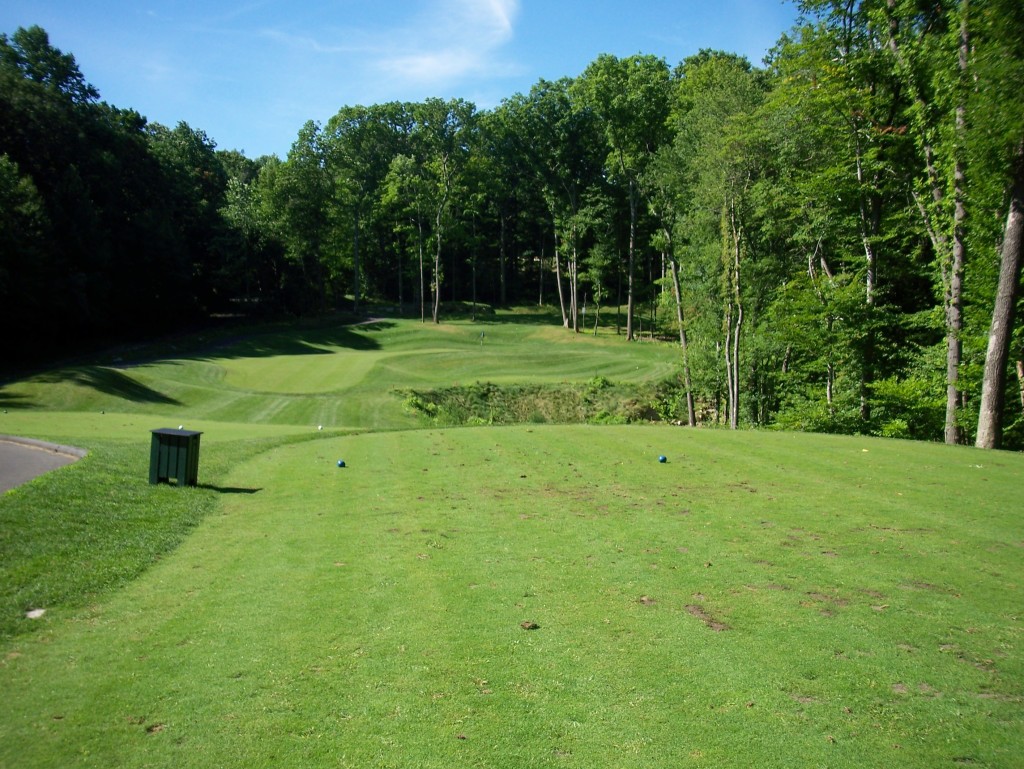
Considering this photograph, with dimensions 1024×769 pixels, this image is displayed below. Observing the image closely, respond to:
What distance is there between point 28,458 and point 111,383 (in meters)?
19.2

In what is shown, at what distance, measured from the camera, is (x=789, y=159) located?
28375 mm

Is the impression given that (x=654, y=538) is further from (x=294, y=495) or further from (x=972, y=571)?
(x=294, y=495)

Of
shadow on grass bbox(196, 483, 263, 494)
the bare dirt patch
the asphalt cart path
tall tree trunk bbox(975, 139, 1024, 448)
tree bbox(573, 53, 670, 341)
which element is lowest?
shadow on grass bbox(196, 483, 263, 494)

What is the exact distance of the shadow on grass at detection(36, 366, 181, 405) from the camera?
29.2 metres

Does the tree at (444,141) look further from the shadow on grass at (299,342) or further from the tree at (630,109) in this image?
the tree at (630,109)

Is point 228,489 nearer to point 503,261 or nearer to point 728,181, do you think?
point 728,181

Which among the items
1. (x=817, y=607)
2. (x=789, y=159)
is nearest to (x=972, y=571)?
(x=817, y=607)

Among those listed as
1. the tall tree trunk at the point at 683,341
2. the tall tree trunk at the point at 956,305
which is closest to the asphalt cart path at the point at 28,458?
the tall tree trunk at the point at 956,305

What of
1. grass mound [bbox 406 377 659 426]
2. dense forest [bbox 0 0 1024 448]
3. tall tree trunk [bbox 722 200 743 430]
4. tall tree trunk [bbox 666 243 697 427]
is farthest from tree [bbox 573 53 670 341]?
tall tree trunk [bbox 722 200 743 430]

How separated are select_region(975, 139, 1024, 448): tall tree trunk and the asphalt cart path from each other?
21.5 m

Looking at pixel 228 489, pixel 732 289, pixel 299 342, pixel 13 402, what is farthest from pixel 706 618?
pixel 299 342

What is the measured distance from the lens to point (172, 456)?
1245cm

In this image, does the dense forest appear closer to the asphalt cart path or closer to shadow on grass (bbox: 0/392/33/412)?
shadow on grass (bbox: 0/392/33/412)

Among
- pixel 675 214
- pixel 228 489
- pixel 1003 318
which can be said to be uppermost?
pixel 675 214
